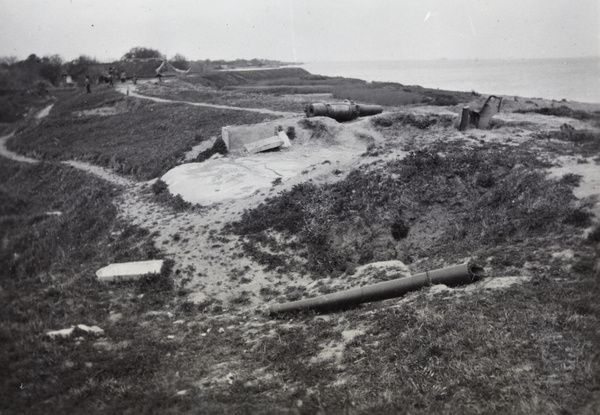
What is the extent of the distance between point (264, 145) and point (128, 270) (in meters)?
8.65

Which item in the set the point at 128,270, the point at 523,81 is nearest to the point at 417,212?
the point at 128,270

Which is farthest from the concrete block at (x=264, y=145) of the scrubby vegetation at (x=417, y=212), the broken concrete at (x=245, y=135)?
the scrubby vegetation at (x=417, y=212)

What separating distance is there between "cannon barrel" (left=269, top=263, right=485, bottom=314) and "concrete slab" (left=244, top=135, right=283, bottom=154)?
1004 centimetres

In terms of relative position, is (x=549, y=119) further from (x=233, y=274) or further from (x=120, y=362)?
(x=120, y=362)

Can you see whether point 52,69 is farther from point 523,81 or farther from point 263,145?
point 523,81

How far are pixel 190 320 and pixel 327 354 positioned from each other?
2.93 meters

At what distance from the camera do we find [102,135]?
95.9 ft

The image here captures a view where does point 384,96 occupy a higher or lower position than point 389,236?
higher

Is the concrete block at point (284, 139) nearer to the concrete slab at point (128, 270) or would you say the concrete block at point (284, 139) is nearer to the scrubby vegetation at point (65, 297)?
the scrubby vegetation at point (65, 297)

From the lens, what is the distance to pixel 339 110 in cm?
2061

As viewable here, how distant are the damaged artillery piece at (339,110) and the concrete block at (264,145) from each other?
3.50m

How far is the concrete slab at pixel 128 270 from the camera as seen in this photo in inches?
369

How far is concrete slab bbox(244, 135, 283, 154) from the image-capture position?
55.6 ft

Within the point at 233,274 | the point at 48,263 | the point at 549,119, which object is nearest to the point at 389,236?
A: the point at 233,274
